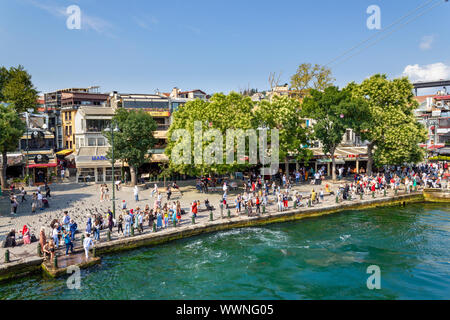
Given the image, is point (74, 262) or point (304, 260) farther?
point (304, 260)

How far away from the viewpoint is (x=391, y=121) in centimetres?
3725

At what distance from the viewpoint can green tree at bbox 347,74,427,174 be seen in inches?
1439

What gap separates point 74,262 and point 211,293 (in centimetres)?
734

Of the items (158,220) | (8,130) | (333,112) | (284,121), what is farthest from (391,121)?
(8,130)

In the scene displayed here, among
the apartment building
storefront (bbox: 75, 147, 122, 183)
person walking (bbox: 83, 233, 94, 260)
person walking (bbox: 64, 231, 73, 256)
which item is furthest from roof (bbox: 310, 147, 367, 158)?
the apartment building

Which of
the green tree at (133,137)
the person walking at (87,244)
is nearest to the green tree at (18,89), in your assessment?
the green tree at (133,137)

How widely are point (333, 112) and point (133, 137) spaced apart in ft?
71.6

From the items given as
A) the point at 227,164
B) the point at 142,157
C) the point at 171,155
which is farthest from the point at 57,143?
the point at 227,164

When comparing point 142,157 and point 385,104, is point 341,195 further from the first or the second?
point 142,157

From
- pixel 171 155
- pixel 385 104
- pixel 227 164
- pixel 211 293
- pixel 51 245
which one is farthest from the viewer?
pixel 385 104

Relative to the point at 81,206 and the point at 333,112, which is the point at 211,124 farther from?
the point at 333,112

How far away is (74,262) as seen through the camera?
17.2m

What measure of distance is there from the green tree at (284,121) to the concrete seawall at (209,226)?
8.70m
